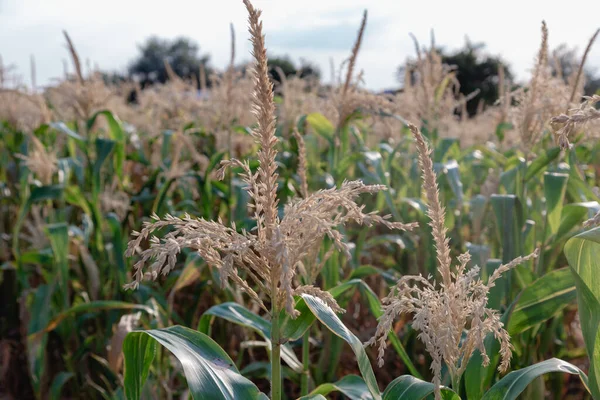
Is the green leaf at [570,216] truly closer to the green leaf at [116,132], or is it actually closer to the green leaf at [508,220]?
the green leaf at [508,220]

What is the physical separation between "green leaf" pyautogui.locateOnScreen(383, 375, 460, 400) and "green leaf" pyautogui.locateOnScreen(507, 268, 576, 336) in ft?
1.95

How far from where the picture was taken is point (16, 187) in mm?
4480

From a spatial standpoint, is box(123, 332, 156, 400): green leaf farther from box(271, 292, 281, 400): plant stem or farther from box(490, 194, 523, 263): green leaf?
box(490, 194, 523, 263): green leaf

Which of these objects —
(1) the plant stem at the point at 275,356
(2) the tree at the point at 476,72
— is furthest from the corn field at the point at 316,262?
(2) the tree at the point at 476,72

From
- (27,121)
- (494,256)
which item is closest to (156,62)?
(27,121)

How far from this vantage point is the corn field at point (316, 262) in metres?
1.17

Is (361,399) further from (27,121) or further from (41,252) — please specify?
(27,121)

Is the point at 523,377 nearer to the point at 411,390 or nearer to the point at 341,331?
the point at 411,390

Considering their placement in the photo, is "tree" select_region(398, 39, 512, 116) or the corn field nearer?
the corn field

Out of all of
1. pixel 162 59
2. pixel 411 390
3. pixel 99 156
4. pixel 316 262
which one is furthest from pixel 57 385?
pixel 162 59

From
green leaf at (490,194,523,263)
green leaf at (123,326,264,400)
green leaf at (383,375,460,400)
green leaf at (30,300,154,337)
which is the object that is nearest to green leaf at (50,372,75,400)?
green leaf at (30,300,154,337)

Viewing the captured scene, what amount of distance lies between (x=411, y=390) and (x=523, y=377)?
232 mm

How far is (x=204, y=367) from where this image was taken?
119cm

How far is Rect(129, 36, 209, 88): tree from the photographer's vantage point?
48875mm
